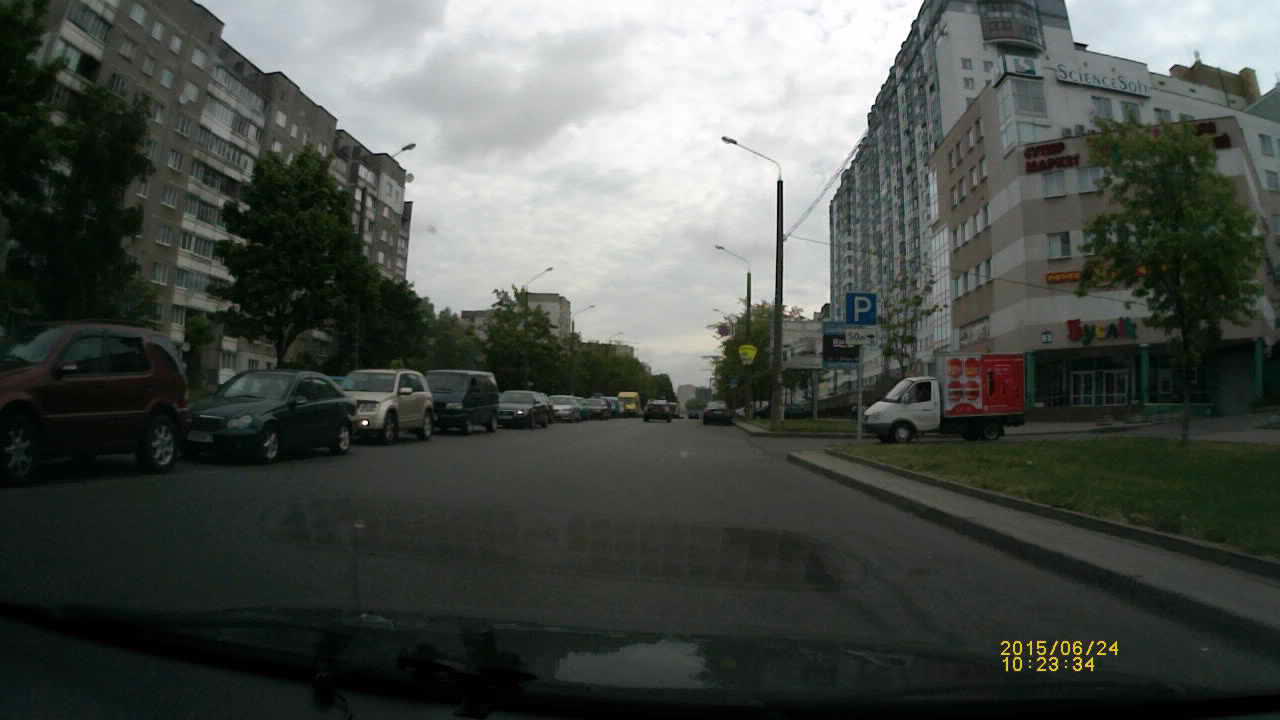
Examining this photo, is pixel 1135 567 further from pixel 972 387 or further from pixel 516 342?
pixel 516 342

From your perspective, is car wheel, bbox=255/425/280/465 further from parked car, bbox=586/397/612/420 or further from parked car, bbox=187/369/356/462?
parked car, bbox=586/397/612/420

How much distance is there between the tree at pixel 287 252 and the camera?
1038 inches

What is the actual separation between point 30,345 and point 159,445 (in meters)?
1.99

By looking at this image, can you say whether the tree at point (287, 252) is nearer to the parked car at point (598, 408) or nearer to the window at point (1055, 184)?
the parked car at point (598, 408)

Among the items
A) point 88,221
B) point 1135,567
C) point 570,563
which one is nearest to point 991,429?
point 1135,567

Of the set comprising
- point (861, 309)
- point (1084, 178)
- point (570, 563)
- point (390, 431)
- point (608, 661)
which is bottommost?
point (570, 563)

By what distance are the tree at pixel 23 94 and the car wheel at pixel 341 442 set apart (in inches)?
288

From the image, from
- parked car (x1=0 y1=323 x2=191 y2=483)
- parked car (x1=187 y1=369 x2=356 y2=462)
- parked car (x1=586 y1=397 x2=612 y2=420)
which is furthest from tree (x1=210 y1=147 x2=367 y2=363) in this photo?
parked car (x1=586 y1=397 x2=612 y2=420)

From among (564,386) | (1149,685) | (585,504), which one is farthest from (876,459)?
(564,386)

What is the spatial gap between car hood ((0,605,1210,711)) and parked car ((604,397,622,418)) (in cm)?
5743

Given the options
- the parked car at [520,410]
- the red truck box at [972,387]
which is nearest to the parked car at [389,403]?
the parked car at [520,410]

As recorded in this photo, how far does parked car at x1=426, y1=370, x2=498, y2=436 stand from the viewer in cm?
2345

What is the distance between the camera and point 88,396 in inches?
358

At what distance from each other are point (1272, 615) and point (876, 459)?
437 inches
